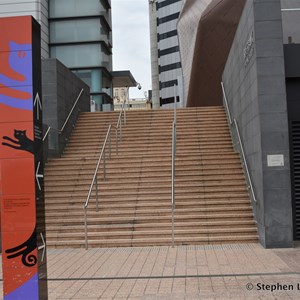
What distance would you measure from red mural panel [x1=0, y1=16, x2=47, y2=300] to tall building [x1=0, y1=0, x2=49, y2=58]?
32109 mm

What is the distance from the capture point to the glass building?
119 feet

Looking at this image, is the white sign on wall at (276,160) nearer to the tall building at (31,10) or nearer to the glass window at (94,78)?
the glass window at (94,78)

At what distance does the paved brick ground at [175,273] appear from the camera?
605cm

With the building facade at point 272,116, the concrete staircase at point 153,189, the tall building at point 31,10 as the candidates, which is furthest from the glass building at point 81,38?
the building facade at point 272,116

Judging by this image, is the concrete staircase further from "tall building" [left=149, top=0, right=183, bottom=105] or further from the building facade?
"tall building" [left=149, top=0, right=183, bottom=105]

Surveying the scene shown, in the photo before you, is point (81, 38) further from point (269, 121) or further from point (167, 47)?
point (167, 47)

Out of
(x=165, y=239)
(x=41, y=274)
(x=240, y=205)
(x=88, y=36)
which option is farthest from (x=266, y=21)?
(x=88, y=36)

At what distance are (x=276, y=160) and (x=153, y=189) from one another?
3624 mm

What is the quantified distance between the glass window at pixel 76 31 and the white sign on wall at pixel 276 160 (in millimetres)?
29630

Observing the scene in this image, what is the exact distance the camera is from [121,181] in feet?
40.3

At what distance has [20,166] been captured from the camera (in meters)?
4.05

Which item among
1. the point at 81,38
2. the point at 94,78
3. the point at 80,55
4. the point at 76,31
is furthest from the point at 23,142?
the point at 76,31

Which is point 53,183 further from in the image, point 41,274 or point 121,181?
point 41,274

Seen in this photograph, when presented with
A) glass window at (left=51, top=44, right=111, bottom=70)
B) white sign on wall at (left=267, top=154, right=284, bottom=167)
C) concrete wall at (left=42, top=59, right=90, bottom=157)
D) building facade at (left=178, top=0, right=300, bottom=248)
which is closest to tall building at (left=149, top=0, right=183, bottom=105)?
glass window at (left=51, top=44, right=111, bottom=70)
